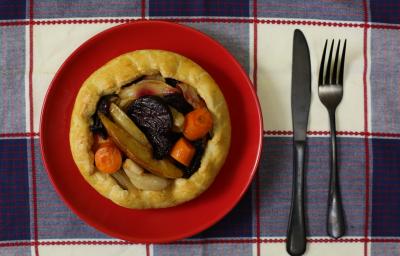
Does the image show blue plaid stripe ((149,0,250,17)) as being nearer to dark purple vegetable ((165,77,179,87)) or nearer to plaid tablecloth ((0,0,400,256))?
plaid tablecloth ((0,0,400,256))

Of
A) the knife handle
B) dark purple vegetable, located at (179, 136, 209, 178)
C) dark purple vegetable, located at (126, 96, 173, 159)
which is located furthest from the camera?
the knife handle

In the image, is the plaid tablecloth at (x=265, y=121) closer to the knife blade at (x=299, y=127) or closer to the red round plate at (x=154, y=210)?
the knife blade at (x=299, y=127)

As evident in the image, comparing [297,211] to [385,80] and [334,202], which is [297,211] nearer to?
[334,202]

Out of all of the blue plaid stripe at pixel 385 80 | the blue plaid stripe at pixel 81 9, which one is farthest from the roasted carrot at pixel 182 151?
the blue plaid stripe at pixel 385 80

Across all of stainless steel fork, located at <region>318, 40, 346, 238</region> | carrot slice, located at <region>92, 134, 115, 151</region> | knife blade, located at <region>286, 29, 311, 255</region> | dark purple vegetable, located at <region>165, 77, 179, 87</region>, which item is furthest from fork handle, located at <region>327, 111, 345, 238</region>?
carrot slice, located at <region>92, 134, 115, 151</region>

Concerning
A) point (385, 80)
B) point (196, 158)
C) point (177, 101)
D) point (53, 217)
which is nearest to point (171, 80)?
point (177, 101)

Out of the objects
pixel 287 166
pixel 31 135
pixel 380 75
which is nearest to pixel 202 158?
pixel 287 166
